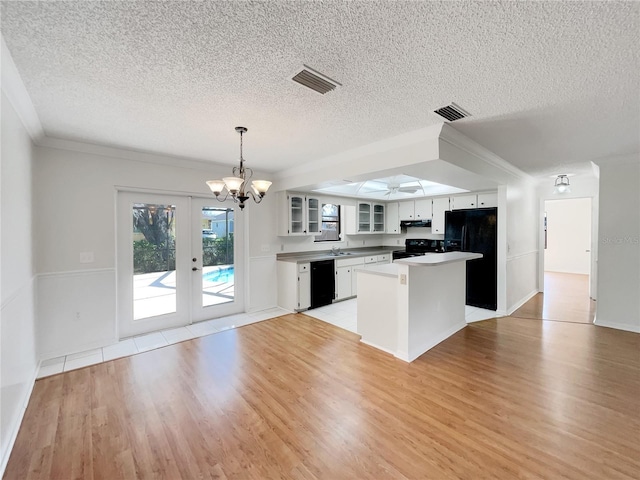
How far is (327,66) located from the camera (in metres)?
1.87

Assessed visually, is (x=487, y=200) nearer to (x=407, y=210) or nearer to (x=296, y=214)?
(x=407, y=210)

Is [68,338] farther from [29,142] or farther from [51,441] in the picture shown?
[29,142]

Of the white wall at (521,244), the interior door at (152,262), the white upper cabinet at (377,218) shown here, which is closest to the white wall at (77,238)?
the interior door at (152,262)

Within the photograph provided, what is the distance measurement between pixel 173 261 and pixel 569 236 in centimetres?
1137

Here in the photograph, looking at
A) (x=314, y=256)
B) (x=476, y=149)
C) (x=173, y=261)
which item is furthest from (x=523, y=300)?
(x=173, y=261)

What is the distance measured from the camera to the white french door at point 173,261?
3.83 metres

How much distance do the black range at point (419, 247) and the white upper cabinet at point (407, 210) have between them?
1.81ft

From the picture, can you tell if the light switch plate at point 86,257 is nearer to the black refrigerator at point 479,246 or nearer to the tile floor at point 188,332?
the tile floor at point 188,332

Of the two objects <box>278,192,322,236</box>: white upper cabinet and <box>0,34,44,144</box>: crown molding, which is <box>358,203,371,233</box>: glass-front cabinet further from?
<box>0,34,44,144</box>: crown molding

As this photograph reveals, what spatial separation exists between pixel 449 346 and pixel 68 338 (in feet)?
15.4

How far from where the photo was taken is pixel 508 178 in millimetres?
4547

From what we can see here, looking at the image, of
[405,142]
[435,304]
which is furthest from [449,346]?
[405,142]

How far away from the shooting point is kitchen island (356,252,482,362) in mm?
3137

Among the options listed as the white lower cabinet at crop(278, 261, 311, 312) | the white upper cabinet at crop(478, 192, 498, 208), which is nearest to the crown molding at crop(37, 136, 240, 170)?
the white lower cabinet at crop(278, 261, 311, 312)
